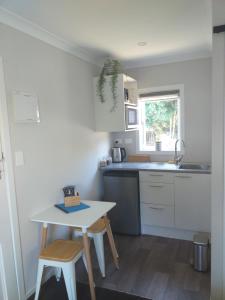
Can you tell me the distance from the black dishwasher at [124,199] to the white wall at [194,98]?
960mm

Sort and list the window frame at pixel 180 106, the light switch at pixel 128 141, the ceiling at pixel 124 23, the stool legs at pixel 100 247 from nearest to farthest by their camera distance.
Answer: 1. the ceiling at pixel 124 23
2. the stool legs at pixel 100 247
3. the window frame at pixel 180 106
4. the light switch at pixel 128 141

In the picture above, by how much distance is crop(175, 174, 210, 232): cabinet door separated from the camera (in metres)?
2.91

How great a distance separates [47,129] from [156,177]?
1.55m

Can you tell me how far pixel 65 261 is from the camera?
1.87 m

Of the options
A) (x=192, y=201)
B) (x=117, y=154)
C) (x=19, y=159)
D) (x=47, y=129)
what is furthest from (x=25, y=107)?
(x=192, y=201)

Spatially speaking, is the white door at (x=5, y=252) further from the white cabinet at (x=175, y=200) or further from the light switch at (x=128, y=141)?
the light switch at (x=128, y=141)

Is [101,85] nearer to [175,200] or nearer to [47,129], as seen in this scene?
[47,129]

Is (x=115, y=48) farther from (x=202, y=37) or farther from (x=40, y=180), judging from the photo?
(x=40, y=180)

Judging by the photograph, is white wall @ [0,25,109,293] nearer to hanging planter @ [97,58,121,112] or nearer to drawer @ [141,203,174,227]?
hanging planter @ [97,58,121,112]

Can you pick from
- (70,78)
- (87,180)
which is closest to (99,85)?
(70,78)

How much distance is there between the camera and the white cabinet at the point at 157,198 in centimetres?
308

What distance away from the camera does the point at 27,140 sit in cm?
212

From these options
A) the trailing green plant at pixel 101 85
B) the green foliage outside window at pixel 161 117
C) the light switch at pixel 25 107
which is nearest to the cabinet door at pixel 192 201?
the green foliage outside window at pixel 161 117

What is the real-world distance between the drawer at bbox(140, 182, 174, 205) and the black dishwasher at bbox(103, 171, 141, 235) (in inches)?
3.8
